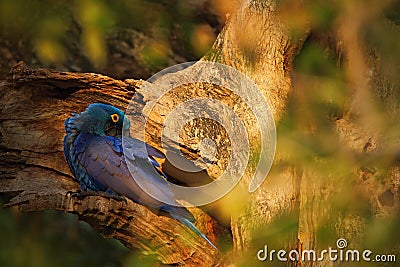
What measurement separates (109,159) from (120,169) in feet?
0.18

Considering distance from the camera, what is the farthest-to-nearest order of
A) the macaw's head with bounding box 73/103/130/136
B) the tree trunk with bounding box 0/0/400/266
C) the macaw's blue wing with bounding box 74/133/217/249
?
the macaw's head with bounding box 73/103/130/136 → the macaw's blue wing with bounding box 74/133/217/249 → the tree trunk with bounding box 0/0/400/266

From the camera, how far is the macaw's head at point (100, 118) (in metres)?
2.34

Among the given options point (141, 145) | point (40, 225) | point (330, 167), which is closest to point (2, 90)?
point (141, 145)

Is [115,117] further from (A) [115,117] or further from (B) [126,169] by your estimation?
(B) [126,169]

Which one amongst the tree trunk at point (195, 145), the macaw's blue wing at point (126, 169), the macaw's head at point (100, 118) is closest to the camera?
the tree trunk at point (195, 145)

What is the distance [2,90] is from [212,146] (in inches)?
27.6

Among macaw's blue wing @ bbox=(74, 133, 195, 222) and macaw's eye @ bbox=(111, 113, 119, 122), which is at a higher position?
macaw's eye @ bbox=(111, 113, 119, 122)

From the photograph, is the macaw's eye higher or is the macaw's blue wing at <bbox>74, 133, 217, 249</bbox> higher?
the macaw's eye

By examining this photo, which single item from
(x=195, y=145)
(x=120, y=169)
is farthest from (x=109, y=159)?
(x=195, y=145)

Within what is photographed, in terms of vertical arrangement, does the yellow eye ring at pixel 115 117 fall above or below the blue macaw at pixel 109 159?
above

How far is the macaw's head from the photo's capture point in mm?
2344

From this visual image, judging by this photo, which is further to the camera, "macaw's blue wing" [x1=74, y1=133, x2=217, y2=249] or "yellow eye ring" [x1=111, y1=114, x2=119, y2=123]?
"yellow eye ring" [x1=111, y1=114, x2=119, y2=123]

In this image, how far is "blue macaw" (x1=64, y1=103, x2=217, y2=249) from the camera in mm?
2191

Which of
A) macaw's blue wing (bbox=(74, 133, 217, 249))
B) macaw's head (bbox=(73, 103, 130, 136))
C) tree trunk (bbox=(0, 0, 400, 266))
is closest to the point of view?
tree trunk (bbox=(0, 0, 400, 266))
